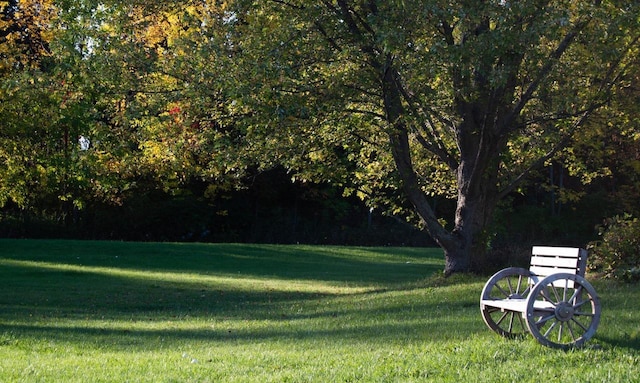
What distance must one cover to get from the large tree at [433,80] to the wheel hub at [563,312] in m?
6.81

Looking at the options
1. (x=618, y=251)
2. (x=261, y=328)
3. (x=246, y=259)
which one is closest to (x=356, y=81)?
(x=261, y=328)

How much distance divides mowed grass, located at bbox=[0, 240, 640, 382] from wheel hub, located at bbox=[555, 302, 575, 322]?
38 centimetres

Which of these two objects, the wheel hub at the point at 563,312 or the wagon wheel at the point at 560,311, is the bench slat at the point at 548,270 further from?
the wheel hub at the point at 563,312

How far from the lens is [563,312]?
8.65 m

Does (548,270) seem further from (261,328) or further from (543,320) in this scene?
(261,328)

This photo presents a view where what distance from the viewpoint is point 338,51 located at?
16.4m

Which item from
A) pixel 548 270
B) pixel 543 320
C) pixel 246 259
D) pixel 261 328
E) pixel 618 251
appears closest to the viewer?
pixel 543 320

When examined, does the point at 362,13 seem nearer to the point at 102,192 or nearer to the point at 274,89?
the point at 274,89

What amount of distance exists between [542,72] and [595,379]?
10611 mm

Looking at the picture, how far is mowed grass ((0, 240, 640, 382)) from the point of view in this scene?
317 inches

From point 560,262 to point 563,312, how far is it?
91 centimetres

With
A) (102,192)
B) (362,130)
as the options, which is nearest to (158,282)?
(362,130)

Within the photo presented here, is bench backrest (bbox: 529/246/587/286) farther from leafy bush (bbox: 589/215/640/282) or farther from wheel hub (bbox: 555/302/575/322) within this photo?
leafy bush (bbox: 589/215/640/282)

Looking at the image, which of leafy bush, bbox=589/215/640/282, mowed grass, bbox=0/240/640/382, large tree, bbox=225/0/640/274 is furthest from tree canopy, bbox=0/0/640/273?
mowed grass, bbox=0/240/640/382
